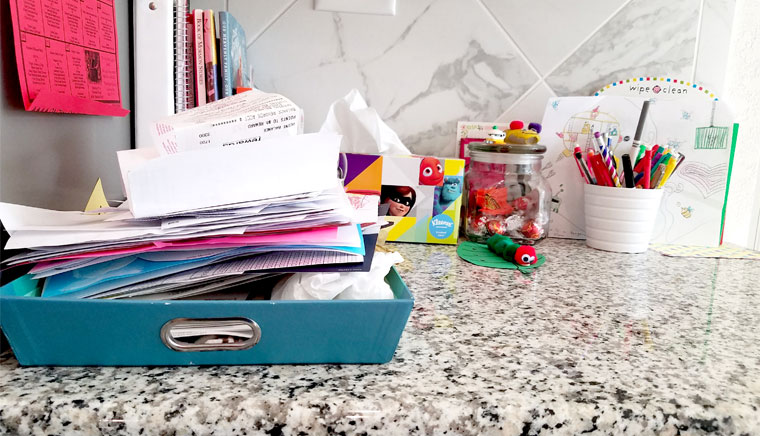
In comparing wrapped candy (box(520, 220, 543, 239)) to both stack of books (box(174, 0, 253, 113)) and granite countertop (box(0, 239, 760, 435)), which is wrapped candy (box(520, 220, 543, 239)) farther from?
stack of books (box(174, 0, 253, 113))

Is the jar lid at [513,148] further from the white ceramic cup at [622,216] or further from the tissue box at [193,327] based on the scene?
the tissue box at [193,327]

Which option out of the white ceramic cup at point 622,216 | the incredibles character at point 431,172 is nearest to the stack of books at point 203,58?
the incredibles character at point 431,172

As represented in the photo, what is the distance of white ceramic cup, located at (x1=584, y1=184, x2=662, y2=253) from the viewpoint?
0.92 metres

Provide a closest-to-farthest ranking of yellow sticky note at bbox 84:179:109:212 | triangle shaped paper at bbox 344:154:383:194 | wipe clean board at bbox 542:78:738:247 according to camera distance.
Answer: yellow sticky note at bbox 84:179:109:212 < triangle shaped paper at bbox 344:154:383:194 < wipe clean board at bbox 542:78:738:247

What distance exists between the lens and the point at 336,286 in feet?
1.42

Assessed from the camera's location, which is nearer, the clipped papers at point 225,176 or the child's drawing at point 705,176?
the clipped papers at point 225,176

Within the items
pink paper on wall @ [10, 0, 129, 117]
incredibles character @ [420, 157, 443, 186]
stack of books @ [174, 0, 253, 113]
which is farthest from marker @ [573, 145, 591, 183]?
pink paper on wall @ [10, 0, 129, 117]

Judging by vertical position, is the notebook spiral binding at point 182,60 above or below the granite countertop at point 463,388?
above

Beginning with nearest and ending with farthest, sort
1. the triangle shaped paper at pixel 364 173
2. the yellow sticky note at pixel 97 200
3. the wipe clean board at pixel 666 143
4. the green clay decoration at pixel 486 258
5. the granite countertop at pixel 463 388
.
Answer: the granite countertop at pixel 463 388, the yellow sticky note at pixel 97 200, the green clay decoration at pixel 486 258, the triangle shaped paper at pixel 364 173, the wipe clean board at pixel 666 143

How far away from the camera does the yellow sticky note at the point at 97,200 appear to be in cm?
57

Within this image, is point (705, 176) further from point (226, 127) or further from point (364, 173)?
point (226, 127)

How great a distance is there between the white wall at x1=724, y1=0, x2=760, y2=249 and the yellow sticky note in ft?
3.72

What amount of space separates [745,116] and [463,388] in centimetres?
105

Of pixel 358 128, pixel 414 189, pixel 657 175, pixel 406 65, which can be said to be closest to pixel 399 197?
pixel 414 189
